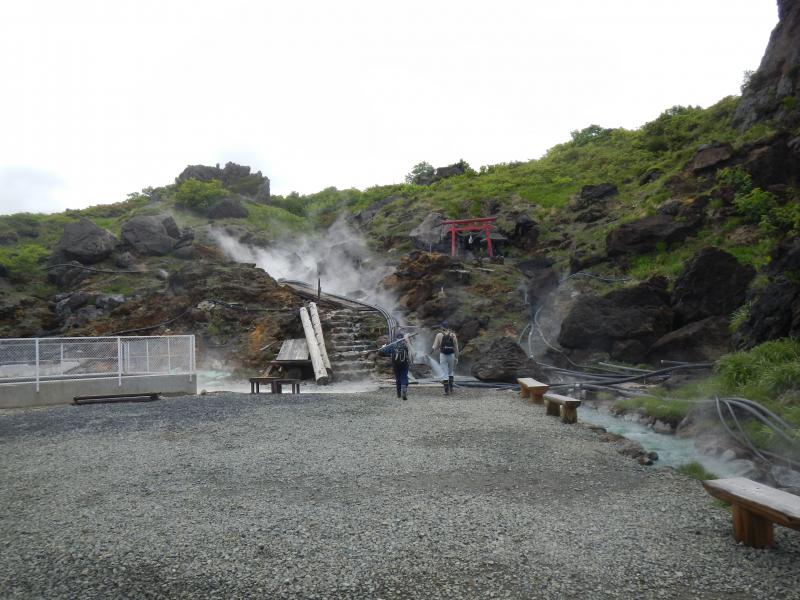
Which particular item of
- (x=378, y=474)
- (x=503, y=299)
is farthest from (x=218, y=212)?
(x=378, y=474)

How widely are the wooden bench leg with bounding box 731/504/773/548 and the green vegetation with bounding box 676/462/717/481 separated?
163 cm

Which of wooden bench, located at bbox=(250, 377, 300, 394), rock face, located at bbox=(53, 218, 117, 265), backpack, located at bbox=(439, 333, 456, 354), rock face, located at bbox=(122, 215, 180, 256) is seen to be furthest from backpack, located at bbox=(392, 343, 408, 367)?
rock face, located at bbox=(53, 218, 117, 265)

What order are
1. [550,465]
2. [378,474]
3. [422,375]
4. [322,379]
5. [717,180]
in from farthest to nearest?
[717,180] < [422,375] < [322,379] < [550,465] < [378,474]

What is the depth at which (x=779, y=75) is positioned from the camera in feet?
62.1

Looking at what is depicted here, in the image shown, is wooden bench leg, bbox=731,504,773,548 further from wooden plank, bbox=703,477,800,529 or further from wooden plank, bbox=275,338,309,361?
wooden plank, bbox=275,338,309,361

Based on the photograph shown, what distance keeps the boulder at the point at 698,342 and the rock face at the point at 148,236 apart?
23.7m

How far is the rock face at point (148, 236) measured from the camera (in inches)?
991

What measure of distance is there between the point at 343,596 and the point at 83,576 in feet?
5.18

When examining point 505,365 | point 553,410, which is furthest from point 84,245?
point 553,410

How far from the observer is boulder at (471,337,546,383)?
1180 cm

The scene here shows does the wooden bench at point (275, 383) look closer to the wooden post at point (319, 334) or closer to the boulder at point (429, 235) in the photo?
the wooden post at point (319, 334)

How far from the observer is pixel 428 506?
4.00 metres

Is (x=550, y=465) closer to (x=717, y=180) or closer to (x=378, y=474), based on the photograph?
(x=378, y=474)

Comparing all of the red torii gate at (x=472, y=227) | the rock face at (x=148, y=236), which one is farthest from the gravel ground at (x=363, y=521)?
the rock face at (x=148, y=236)
